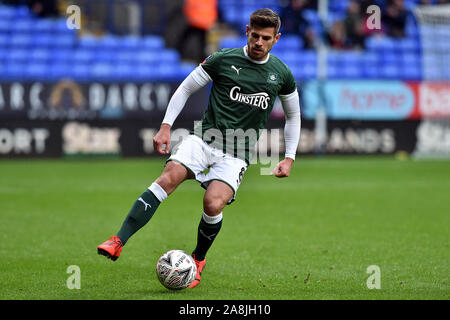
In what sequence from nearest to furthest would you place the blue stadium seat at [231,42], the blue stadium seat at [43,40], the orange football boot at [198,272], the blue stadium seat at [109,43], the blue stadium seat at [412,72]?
1. the orange football boot at [198,272]
2. the blue stadium seat at [43,40]
3. the blue stadium seat at [109,43]
4. the blue stadium seat at [231,42]
5. the blue stadium seat at [412,72]

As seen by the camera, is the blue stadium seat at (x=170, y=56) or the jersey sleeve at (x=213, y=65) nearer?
the jersey sleeve at (x=213, y=65)

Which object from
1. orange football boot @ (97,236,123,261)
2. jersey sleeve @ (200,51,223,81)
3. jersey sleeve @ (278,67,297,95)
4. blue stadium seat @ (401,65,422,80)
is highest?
jersey sleeve @ (200,51,223,81)

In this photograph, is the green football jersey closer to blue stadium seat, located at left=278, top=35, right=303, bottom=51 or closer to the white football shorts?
the white football shorts

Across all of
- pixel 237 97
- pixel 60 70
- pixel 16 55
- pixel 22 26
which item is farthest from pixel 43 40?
pixel 237 97

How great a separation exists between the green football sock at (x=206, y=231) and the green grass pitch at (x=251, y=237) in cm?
24

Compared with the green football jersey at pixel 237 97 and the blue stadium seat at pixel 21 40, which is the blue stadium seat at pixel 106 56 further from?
the green football jersey at pixel 237 97

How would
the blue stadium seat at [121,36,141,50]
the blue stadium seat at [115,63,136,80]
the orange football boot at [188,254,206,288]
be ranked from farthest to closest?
the blue stadium seat at [121,36,141,50], the blue stadium seat at [115,63,136,80], the orange football boot at [188,254,206,288]

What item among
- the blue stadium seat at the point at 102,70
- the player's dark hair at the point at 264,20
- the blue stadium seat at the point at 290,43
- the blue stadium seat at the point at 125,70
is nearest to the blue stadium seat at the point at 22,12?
the blue stadium seat at the point at 102,70

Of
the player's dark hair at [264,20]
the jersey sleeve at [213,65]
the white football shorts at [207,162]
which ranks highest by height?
the player's dark hair at [264,20]

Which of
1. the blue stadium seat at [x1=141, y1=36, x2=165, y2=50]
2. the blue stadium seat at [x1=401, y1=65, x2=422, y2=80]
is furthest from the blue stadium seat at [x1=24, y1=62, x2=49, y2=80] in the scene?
the blue stadium seat at [x1=401, y1=65, x2=422, y2=80]

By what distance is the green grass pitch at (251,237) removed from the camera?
534 centimetres

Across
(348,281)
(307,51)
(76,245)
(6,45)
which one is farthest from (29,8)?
(348,281)

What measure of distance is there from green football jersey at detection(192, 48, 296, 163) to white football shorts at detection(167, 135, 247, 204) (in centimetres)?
6

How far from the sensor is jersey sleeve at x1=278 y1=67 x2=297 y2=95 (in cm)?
564
